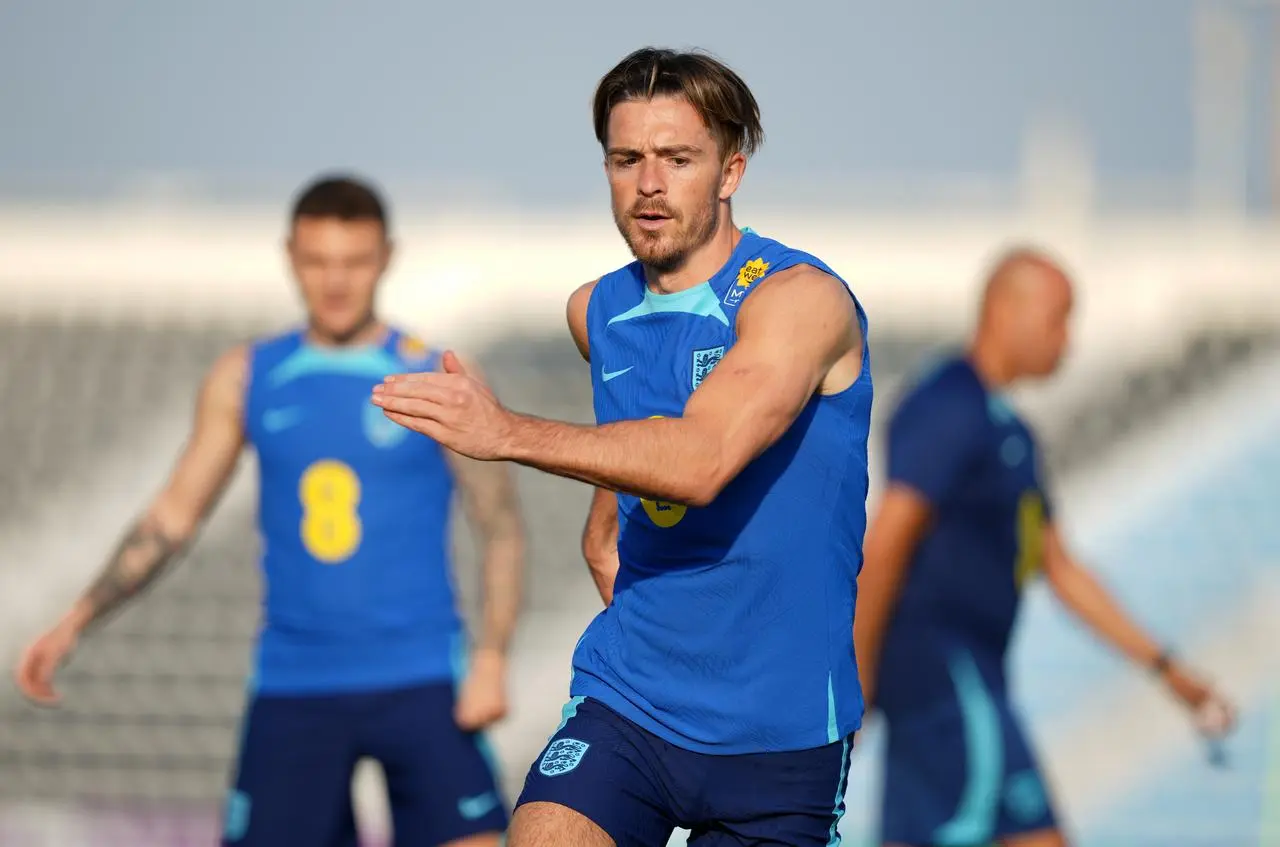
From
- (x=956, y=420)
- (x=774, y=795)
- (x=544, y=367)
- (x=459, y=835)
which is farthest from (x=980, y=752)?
(x=544, y=367)

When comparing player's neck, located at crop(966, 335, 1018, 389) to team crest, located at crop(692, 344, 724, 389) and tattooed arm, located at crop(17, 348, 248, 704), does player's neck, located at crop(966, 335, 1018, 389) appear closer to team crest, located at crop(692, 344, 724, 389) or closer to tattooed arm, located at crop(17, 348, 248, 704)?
tattooed arm, located at crop(17, 348, 248, 704)

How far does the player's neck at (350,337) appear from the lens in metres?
6.47

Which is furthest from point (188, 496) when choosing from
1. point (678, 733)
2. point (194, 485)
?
point (678, 733)

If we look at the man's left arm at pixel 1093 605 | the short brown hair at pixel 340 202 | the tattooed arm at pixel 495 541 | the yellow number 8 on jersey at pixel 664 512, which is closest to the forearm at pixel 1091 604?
the man's left arm at pixel 1093 605

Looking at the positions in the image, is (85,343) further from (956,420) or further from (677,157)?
(677,157)

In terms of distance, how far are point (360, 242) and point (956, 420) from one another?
6.90ft

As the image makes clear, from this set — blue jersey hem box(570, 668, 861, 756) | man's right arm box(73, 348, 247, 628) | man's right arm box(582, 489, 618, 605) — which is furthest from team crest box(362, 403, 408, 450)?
blue jersey hem box(570, 668, 861, 756)

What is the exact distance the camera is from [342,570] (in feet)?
20.2

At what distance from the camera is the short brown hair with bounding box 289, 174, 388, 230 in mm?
6504

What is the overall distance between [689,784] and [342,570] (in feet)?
8.14

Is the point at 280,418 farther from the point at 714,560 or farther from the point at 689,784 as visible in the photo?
the point at 689,784

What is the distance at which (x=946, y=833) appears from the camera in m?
6.48

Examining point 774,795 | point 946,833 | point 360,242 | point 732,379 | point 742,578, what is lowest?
point 946,833

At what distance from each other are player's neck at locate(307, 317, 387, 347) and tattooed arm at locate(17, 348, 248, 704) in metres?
0.25
